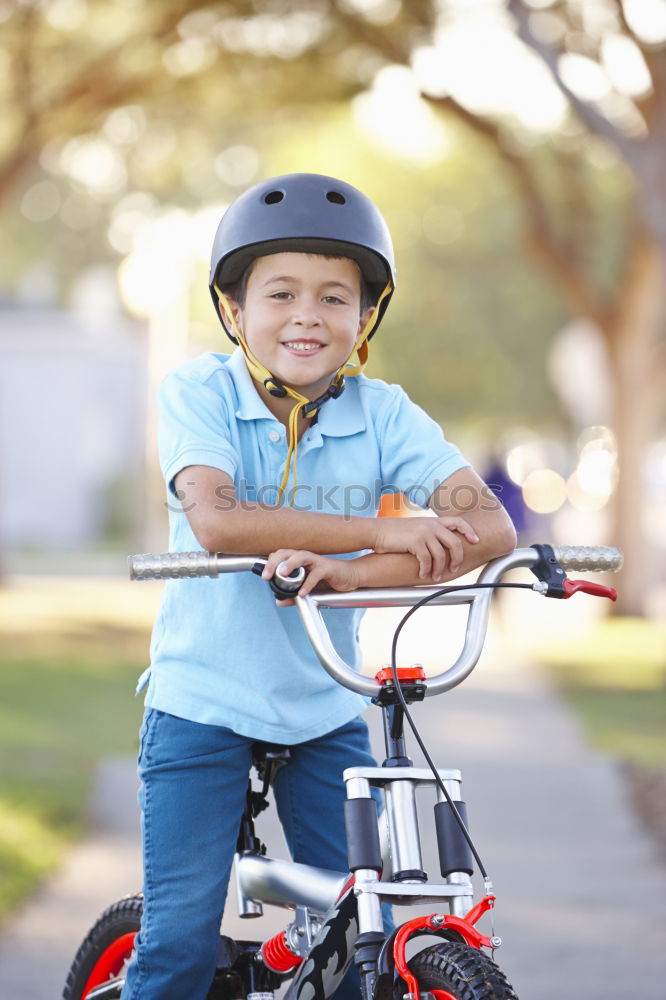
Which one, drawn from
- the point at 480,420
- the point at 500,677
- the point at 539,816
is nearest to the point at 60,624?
the point at 500,677

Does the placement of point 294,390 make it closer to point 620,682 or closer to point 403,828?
point 403,828

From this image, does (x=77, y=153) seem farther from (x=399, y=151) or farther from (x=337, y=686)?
(x=399, y=151)

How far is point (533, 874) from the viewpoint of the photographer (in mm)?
5852

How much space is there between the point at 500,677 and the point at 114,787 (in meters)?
5.12

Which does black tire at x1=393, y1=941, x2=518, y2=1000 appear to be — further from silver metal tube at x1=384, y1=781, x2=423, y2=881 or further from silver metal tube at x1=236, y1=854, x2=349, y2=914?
silver metal tube at x1=236, y1=854, x2=349, y2=914

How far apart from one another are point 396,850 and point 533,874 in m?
3.72

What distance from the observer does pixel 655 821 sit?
687 cm

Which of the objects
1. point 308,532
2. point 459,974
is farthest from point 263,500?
point 459,974

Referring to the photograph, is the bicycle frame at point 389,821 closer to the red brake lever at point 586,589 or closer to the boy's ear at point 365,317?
the red brake lever at point 586,589

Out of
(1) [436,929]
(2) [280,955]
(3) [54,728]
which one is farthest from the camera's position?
(3) [54,728]

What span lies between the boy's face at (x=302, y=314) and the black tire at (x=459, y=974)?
1133 millimetres

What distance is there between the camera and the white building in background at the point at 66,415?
106ft

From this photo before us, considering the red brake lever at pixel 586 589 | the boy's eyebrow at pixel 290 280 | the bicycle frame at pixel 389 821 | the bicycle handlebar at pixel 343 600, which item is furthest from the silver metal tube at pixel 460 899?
the boy's eyebrow at pixel 290 280

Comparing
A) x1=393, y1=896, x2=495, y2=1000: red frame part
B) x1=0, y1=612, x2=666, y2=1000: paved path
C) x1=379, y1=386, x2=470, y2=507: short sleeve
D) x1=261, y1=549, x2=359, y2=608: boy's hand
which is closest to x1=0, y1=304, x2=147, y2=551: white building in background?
x1=0, y1=612, x2=666, y2=1000: paved path
